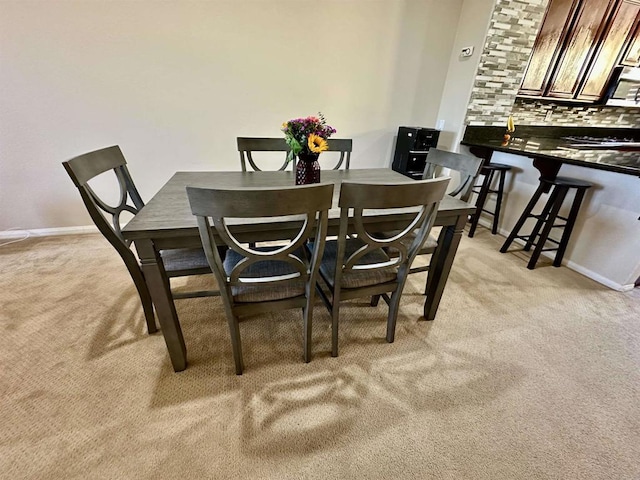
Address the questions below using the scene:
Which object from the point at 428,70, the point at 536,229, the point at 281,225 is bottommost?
the point at 536,229

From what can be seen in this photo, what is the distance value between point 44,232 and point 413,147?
3688 mm

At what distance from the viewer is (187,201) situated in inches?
50.4

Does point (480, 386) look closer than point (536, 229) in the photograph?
Yes

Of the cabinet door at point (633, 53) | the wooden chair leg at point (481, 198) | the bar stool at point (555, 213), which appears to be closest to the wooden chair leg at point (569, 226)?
the bar stool at point (555, 213)

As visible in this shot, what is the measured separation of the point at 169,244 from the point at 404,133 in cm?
266

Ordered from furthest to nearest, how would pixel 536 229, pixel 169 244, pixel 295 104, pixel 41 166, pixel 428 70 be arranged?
pixel 428 70 → pixel 295 104 → pixel 536 229 → pixel 41 166 → pixel 169 244

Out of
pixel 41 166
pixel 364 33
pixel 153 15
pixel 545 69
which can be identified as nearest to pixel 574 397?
pixel 364 33

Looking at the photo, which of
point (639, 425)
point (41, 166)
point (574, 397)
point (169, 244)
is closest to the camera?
point (169, 244)

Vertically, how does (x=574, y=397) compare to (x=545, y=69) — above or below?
below

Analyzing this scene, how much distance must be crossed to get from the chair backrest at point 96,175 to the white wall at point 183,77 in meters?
1.20

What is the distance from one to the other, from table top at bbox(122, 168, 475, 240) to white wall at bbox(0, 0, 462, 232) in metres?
1.18

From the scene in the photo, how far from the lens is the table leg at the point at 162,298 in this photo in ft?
3.41

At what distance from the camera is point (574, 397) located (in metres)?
1.31

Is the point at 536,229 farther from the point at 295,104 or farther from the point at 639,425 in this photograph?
the point at 295,104
